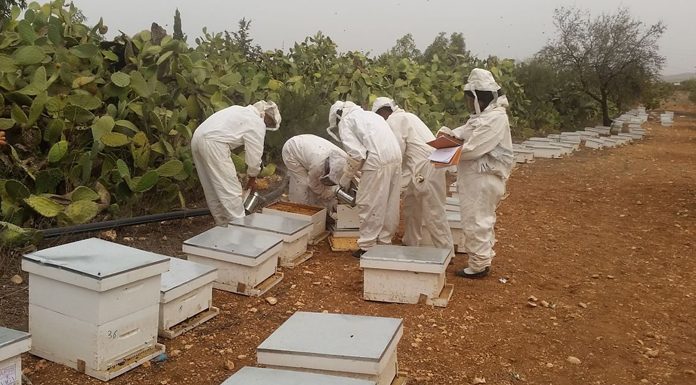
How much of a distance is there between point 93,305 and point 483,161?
3166mm

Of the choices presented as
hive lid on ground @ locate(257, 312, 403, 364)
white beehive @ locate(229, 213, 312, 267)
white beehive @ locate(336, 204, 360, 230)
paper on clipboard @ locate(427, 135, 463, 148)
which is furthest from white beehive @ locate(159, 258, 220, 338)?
paper on clipboard @ locate(427, 135, 463, 148)

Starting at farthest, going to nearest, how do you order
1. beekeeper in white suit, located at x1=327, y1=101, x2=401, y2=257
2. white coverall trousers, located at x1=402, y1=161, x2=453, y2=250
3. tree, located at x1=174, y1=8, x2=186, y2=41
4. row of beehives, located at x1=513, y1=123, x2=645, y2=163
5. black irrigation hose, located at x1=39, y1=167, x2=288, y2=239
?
row of beehives, located at x1=513, y1=123, x2=645, y2=163 < tree, located at x1=174, y1=8, x2=186, y2=41 < white coverall trousers, located at x1=402, y1=161, x2=453, y2=250 < beekeeper in white suit, located at x1=327, y1=101, x2=401, y2=257 < black irrigation hose, located at x1=39, y1=167, x2=288, y2=239

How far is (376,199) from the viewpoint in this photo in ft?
18.6

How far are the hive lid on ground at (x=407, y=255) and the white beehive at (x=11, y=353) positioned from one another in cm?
239

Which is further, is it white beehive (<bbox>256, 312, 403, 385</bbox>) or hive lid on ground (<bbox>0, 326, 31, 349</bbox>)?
white beehive (<bbox>256, 312, 403, 385</bbox>)

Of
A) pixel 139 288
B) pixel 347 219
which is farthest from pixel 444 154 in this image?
pixel 139 288

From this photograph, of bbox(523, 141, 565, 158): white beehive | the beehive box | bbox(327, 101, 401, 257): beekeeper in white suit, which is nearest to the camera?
bbox(327, 101, 401, 257): beekeeper in white suit

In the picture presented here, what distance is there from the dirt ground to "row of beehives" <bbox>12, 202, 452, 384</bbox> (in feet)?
0.33

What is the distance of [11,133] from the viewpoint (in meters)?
5.49

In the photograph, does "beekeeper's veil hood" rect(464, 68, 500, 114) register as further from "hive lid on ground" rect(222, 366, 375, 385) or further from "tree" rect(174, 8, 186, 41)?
"tree" rect(174, 8, 186, 41)

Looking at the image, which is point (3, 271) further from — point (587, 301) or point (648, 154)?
point (648, 154)

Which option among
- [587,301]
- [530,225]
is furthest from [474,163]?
[530,225]

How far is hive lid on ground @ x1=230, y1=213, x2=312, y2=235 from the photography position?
5.23 metres

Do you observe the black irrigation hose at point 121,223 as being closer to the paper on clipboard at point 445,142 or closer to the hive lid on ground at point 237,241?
the hive lid on ground at point 237,241
